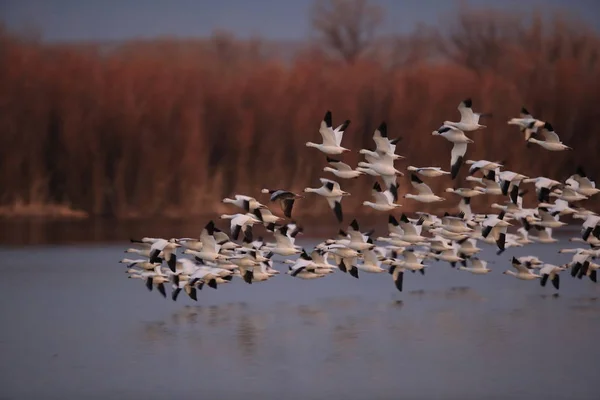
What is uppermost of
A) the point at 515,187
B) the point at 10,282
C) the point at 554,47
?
the point at 554,47

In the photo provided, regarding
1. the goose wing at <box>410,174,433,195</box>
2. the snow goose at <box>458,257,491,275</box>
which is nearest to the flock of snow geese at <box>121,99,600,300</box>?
the goose wing at <box>410,174,433,195</box>

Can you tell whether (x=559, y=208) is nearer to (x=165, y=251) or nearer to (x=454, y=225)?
(x=454, y=225)

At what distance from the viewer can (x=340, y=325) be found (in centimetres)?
1609

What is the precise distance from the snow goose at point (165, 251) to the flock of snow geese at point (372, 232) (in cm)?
1

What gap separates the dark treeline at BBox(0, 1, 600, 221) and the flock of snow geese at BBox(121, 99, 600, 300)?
1256cm

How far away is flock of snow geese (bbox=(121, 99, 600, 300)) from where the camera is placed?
1652 cm

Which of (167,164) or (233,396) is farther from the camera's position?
(167,164)

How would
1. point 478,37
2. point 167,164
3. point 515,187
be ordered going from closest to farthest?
point 515,187 → point 167,164 → point 478,37

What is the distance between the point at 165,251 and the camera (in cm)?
1673

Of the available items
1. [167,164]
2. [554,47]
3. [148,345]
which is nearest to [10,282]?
[148,345]

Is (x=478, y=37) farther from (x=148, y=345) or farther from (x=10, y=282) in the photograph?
(x=148, y=345)

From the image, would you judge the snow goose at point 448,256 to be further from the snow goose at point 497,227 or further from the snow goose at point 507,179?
the snow goose at point 507,179

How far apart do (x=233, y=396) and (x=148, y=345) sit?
2692 millimetres

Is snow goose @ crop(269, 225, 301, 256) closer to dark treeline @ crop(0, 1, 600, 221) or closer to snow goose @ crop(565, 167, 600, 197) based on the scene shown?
snow goose @ crop(565, 167, 600, 197)
